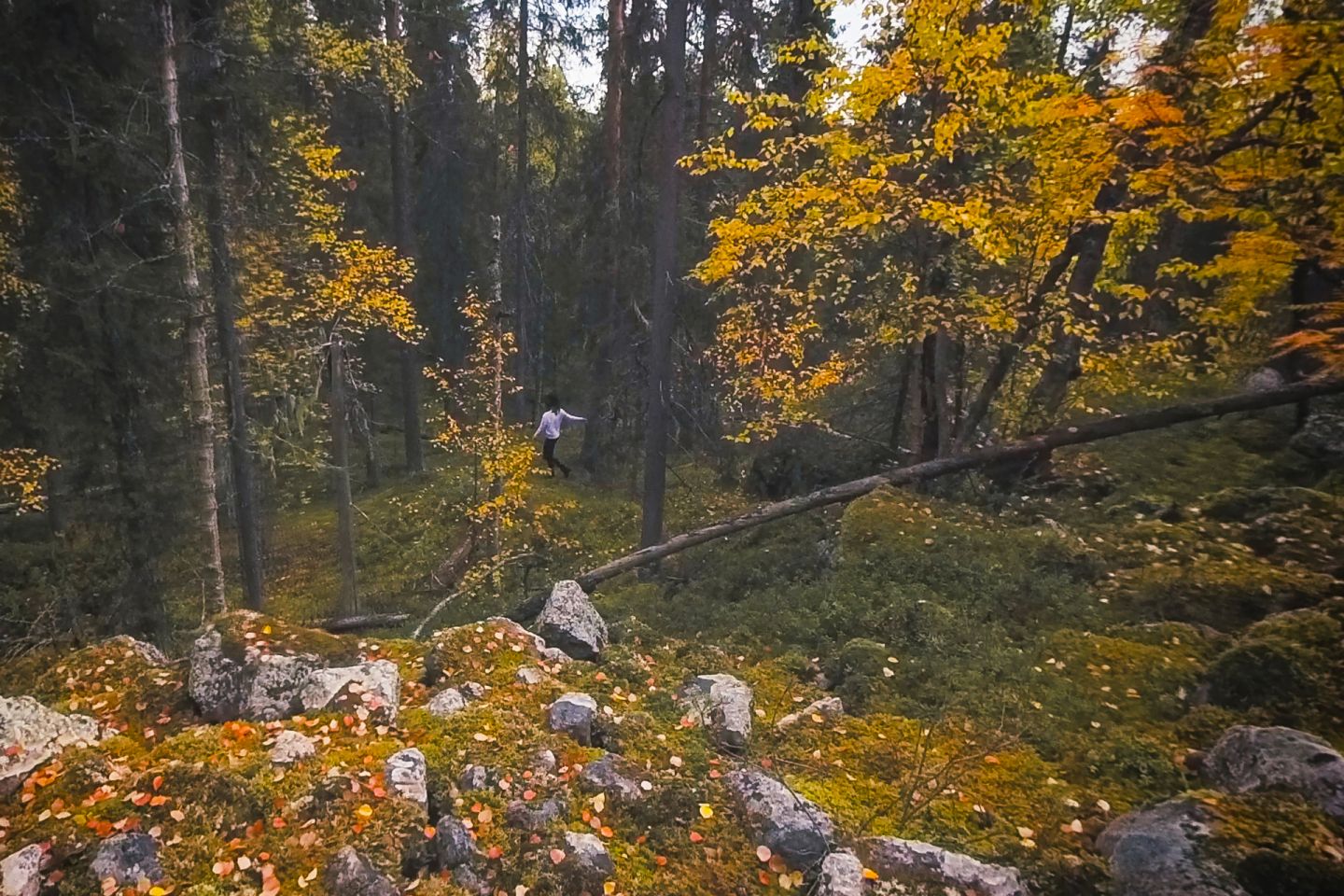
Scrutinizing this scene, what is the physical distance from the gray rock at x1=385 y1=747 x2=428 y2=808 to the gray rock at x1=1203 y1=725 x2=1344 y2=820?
475cm

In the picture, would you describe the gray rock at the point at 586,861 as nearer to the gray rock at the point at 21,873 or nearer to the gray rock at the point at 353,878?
the gray rock at the point at 353,878

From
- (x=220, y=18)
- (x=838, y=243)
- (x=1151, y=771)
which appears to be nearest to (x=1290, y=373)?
(x=838, y=243)

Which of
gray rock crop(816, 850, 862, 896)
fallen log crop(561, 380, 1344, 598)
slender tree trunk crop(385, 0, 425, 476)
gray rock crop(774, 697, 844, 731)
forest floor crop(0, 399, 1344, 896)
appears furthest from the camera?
slender tree trunk crop(385, 0, 425, 476)

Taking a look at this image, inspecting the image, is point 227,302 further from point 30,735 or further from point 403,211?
point 30,735

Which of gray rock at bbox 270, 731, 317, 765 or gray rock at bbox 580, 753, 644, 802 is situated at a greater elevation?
gray rock at bbox 270, 731, 317, 765

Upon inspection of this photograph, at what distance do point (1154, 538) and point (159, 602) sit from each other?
43.7ft

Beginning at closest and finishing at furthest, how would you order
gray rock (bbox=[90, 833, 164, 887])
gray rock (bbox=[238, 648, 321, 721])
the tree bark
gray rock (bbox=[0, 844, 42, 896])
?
gray rock (bbox=[0, 844, 42, 896])
gray rock (bbox=[90, 833, 164, 887])
gray rock (bbox=[238, 648, 321, 721])
the tree bark

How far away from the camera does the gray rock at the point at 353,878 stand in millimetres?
3424

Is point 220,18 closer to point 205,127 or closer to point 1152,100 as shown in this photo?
point 205,127

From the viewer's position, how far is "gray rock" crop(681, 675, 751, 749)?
16.3 feet

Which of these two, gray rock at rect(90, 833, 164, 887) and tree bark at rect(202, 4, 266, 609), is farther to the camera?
tree bark at rect(202, 4, 266, 609)

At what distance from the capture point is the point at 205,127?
398 inches

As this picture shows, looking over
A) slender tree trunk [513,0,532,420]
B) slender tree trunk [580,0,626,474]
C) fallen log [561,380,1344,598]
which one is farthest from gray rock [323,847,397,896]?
slender tree trunk [513,0,532,420]

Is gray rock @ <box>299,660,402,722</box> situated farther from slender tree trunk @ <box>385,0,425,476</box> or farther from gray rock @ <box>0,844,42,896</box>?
slender tree trunk @ <box>385,0,425,476</box>
